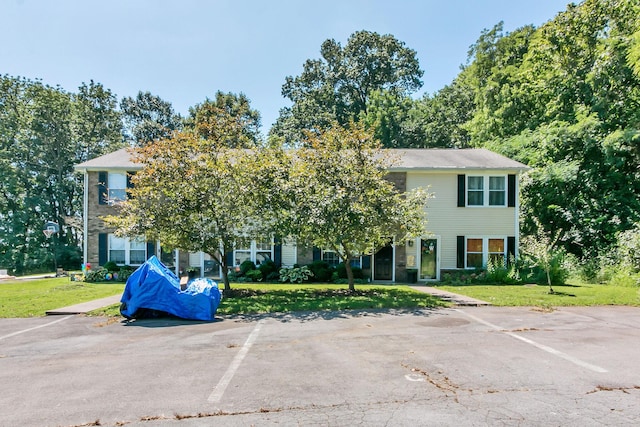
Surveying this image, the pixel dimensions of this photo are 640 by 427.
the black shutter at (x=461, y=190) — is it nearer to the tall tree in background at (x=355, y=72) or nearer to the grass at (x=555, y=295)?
the grass at (x=555, y=295)

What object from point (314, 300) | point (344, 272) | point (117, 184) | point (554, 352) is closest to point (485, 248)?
point (344, 272)

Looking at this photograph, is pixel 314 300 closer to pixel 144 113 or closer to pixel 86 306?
pixel 86 306

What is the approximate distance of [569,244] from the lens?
22.5 m

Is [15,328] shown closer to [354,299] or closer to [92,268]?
Result: [354,299]

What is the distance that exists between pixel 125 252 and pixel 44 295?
524cm

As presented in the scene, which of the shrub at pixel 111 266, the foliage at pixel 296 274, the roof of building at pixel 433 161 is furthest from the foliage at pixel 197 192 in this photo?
the shrub at pixel 111 266

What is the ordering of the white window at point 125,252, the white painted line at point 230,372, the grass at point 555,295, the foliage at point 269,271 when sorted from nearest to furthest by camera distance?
the white painted line at point 230,372
the grass at point 555,295
the foliage at point 269,271
the white window at point 125,252

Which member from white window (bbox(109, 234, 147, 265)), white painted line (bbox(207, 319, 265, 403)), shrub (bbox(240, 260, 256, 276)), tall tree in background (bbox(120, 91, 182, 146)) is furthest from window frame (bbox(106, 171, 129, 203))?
tall tree in background (bbox(120, 91, 182, 146))

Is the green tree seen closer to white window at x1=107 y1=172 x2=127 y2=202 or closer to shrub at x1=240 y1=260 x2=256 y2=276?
shrub at x1=240 y1=260 x2=256 y2=276

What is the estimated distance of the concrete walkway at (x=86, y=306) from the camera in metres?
11.2

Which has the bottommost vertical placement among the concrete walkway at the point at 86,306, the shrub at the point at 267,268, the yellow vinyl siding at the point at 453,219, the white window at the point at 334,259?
the concrete walkway at the point at 86,306

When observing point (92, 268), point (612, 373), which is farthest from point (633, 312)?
point (92, 268)

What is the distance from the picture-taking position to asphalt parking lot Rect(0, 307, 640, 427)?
4547 mm

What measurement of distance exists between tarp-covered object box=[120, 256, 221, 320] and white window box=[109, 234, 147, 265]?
32.1ft
